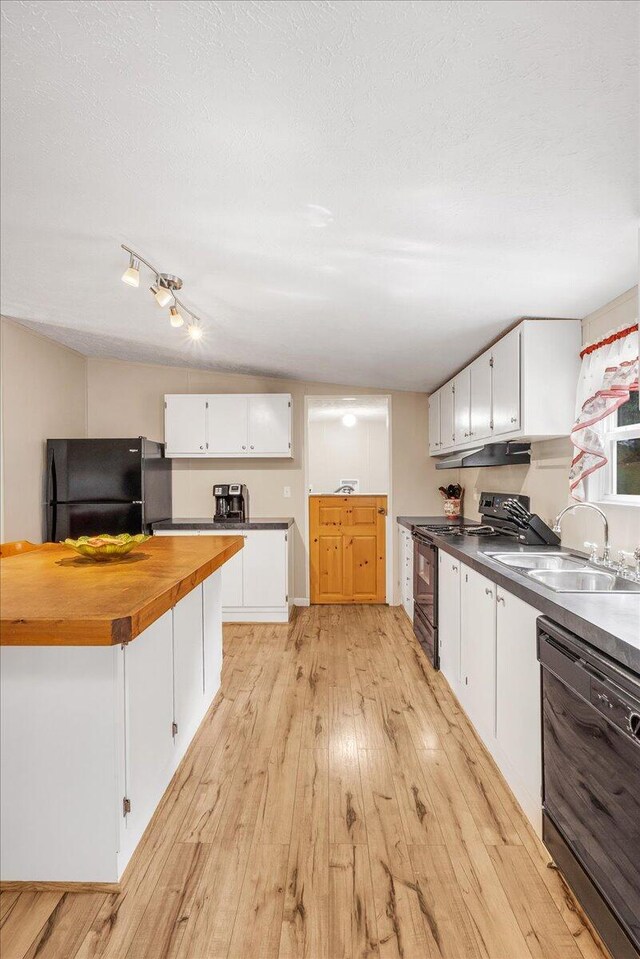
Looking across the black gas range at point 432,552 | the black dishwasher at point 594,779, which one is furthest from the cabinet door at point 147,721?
the black gas range at point 432,552

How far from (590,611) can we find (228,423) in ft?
12.0

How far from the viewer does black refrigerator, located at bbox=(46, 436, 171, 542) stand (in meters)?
4.05

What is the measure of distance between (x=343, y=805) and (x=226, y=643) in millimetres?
2141

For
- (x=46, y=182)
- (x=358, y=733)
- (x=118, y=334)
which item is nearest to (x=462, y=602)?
(x=358, y=733)

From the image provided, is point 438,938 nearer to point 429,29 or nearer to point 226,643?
point 429,29

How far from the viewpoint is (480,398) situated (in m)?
3.25

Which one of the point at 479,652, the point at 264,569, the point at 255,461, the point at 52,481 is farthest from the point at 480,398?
the point at 52,481

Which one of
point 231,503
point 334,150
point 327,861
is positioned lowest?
point 327,861

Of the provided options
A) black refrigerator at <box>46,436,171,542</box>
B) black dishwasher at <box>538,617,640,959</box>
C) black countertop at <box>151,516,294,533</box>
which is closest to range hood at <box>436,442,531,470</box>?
black dishwasher at <box>538,617,640,959</box>

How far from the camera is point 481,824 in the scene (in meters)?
1.81

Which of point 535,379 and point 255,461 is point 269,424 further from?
point 535,379

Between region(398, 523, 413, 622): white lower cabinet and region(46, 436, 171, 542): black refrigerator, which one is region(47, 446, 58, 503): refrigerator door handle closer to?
region(46, 436, 171, 542): black refrigerator

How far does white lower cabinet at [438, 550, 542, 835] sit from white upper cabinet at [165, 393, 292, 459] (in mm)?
2219

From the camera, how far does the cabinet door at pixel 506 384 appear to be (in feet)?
8.65
